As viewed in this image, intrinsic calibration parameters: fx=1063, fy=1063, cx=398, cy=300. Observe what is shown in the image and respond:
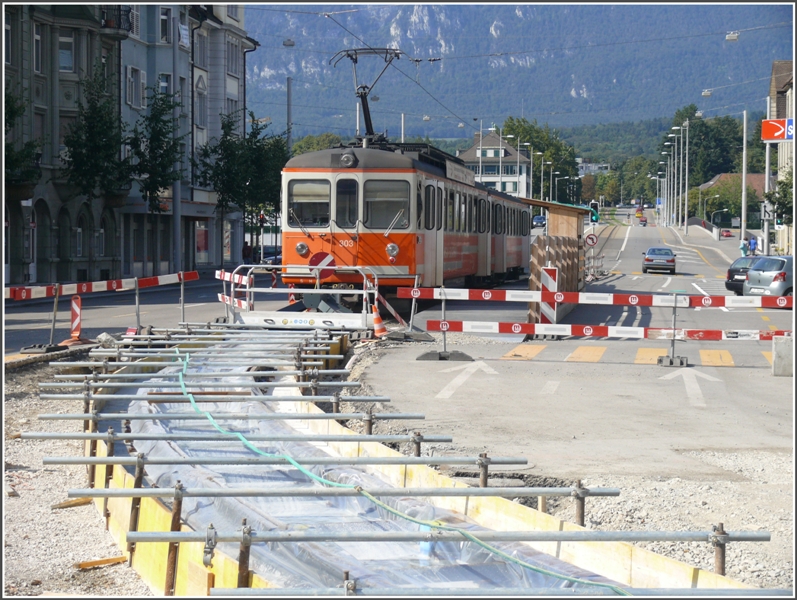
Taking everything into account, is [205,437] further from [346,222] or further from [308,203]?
[308,203]

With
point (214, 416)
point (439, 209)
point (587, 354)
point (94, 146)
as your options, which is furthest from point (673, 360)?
point (94, 146)

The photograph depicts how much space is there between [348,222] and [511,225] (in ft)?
54.4

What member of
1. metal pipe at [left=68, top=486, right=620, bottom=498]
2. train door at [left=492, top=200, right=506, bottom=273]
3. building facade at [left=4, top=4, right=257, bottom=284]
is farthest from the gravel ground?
building facade at [left=4, top=4, right=257, bottom=284]

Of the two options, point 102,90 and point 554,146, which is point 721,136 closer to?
point 554,146

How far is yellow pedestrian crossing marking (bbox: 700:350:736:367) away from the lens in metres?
16.3

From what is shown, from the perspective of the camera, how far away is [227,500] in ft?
25.4

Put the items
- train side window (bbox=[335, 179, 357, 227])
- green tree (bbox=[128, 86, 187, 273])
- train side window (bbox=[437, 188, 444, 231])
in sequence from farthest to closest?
green tree (bbox=[128, 86, 187, 273])
train side window (bbox=[437, 188, 444, 231])
train side window (bbox=[335, 179, 357, 227])

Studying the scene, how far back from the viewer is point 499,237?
111 ft

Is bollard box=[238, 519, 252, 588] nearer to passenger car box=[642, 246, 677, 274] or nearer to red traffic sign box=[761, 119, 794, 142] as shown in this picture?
red traffic sign box=[761, 119, 794, 142]

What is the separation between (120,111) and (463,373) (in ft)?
121

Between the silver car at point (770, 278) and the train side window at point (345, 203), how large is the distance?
16.2m

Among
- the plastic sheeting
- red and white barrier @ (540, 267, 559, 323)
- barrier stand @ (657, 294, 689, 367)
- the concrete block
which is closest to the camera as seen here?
the plastic sheeting

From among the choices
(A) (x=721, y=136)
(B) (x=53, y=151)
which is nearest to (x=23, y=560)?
(B) (x=53, y=151)

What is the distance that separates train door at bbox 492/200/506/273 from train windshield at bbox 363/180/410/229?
11.5 meters
